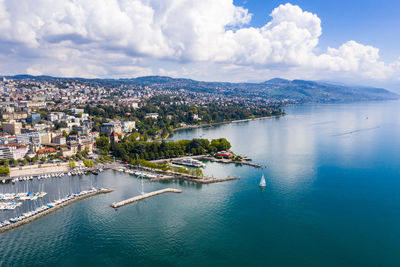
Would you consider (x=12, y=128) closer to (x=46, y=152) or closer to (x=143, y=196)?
(x=46, y=152)

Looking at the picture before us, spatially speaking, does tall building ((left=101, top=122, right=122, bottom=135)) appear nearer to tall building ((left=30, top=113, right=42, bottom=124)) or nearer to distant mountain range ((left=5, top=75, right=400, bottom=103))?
tall building ((left=30, top=113, right=42, bottom=124))

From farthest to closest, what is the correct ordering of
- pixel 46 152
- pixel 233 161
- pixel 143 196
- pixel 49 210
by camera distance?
pixel 46 152
pixel 233 161
pixel 143 196
pixel 49 210

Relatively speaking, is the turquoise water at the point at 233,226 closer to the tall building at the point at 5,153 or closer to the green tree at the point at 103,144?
the green tree at the point at 103,144

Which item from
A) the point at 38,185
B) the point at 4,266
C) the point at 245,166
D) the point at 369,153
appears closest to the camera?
the point at 4,266

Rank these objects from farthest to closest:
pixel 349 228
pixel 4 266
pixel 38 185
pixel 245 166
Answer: pixel 245 166
pixel 38 185
pixel 349 228
pixel 4 266

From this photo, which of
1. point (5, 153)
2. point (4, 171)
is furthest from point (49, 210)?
point (5, 153)

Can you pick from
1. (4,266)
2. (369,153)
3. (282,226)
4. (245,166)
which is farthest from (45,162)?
(369,153)

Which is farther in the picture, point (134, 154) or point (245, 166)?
point (134, 154)

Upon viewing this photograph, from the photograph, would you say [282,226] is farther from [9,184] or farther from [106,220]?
[9,184]
